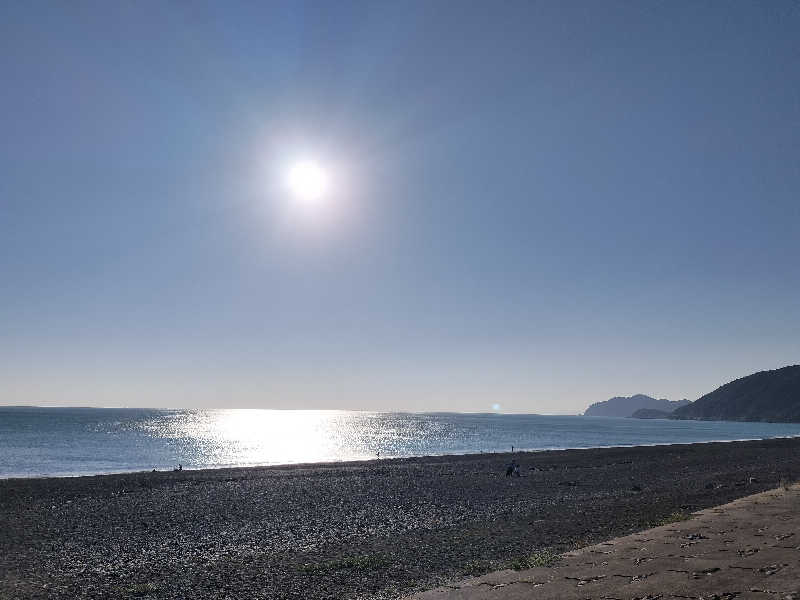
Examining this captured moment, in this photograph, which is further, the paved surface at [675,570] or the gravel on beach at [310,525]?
the gravel on beach at [310,525]

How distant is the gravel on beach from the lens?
49.3 feet

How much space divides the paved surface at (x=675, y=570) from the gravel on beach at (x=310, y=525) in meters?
2.27

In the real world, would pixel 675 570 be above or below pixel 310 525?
above

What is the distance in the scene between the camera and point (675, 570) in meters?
10.5

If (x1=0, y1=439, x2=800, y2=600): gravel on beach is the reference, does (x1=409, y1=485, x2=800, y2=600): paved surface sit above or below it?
above

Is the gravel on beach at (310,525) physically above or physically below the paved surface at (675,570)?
below

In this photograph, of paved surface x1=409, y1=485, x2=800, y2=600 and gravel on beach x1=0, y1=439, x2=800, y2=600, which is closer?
paved surface x1=409, y1=485, x2=800, y2=600

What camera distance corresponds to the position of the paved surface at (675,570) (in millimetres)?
9180

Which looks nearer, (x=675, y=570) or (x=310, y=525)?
(x=675, y=570)

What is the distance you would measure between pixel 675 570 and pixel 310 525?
1682 centimetres

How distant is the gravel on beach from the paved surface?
2.27 meters

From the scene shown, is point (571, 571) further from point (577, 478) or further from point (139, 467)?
point (139, 467)

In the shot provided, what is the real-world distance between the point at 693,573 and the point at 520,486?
95.1 feet

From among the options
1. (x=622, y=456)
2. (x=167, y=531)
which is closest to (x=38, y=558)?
(x=167, y=531)
